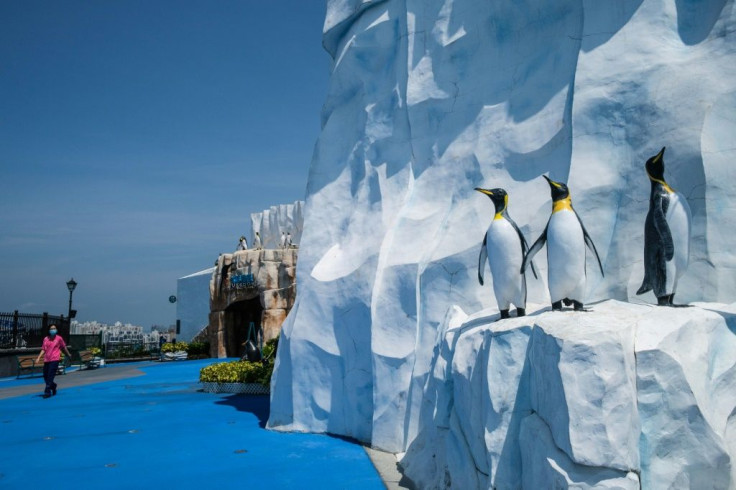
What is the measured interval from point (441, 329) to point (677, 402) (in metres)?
2.43

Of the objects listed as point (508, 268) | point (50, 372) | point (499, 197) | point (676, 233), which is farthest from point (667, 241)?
point (50, 372)

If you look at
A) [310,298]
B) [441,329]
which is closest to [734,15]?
[441,329]

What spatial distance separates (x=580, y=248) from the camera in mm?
3955

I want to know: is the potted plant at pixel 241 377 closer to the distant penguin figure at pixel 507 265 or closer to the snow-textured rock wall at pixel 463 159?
the snow-textured rock wall at pixel 463 159

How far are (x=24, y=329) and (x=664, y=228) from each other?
20003 mm

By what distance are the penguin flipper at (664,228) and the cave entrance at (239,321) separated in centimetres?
1926

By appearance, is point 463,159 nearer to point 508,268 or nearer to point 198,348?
point 508,268

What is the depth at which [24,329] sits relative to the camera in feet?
61.2

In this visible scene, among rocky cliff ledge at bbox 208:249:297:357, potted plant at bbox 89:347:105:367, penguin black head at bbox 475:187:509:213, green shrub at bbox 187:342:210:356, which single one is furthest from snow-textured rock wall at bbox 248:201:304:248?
penguin black head at bbox 475:187:509:213

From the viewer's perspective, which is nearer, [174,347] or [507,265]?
[507,265]

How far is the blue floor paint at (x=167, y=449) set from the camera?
18.0 ft

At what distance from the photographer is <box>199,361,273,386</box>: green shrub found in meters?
11.6

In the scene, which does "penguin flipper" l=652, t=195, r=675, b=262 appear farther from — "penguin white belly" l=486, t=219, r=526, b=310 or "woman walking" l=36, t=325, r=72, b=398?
"woman walking" l=36, t=325, r=72, b=398

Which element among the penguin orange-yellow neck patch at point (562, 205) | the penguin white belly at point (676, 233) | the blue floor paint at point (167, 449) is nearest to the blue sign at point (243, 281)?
the blue floor paint at point (167, 449)
